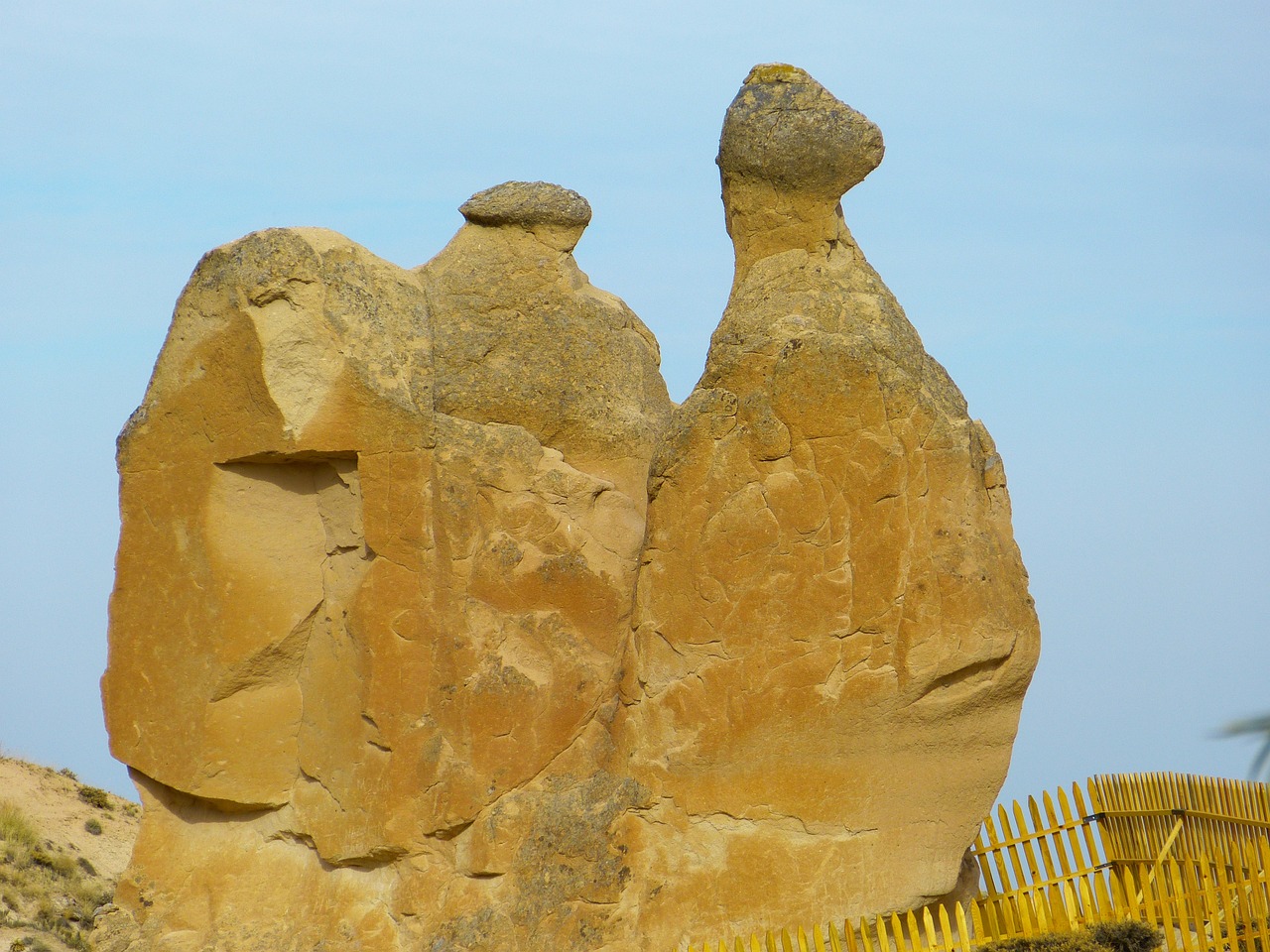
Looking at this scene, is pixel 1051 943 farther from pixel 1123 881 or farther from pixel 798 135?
pixel 798 135

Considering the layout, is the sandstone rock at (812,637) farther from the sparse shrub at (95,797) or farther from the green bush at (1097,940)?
the sparse shrub at (95,797)

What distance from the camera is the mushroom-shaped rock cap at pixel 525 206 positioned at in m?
9.05

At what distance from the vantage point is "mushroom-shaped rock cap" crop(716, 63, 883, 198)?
8617 mm

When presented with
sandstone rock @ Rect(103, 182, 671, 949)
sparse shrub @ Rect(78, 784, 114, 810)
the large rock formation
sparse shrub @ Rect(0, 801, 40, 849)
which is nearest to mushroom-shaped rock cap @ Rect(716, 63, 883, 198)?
the large rock formation

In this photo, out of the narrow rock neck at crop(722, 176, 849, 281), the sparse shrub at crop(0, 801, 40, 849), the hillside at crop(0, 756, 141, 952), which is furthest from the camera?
the sparse shrub at crop(0, 801, 40, 849)

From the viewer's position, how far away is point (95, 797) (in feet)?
45.3

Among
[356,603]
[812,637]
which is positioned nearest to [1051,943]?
[812,637]

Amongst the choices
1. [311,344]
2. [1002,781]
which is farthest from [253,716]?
[1002,781]

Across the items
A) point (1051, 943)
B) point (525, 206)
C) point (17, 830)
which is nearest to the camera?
point (1051, 943)

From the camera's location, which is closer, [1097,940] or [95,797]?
[1097,940]

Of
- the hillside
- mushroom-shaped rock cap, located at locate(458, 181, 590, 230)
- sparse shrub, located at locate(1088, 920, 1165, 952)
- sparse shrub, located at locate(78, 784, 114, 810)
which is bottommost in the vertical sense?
sparse shrub, located at locate(1088, 920, 1165, 952)

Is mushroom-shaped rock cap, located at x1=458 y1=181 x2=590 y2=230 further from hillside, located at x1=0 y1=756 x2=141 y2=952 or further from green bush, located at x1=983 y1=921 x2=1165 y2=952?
hillside, located at x1=0 y1=756 x2=141 y2=952

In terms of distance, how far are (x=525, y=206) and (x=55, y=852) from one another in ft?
21.6

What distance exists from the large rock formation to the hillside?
2.69 metres
